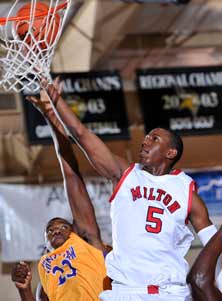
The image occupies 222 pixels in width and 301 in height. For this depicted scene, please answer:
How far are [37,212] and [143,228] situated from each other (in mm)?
3808

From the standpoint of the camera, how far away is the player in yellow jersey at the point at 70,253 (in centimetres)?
439

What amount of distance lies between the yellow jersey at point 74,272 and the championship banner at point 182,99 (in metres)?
3.41

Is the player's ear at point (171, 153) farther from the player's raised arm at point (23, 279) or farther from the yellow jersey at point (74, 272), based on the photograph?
the player's raised arm at point (23, 279)

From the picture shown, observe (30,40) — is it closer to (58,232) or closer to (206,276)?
(58,232)

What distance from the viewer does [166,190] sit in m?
3.88

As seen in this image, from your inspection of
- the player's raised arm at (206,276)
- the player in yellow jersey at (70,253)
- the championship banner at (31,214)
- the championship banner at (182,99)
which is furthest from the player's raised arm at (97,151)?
the championship banner at (182,99)

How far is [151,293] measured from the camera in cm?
376

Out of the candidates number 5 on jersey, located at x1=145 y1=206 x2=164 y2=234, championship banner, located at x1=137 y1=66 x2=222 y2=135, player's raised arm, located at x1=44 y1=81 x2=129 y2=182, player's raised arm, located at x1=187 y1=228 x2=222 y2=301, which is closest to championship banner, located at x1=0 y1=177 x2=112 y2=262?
championship banner, located at x1=137 y1=66 x2=222 y2=135

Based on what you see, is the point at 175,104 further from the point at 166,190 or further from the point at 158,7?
the point at 166,190

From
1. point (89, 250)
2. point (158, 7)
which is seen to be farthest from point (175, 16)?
point (89, 250)

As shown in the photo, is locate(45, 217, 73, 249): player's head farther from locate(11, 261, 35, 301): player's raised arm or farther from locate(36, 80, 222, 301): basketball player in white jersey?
locate(36, 80, 222, 301): basketball player in white jersey

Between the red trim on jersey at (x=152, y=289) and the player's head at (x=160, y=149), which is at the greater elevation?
the player's head at (x=160, y=149)

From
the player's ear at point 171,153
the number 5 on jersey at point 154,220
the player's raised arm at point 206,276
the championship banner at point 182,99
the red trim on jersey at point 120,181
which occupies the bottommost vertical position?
the player's raised arm at point 206,276

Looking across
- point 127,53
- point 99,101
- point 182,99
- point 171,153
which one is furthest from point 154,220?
point 127,53
